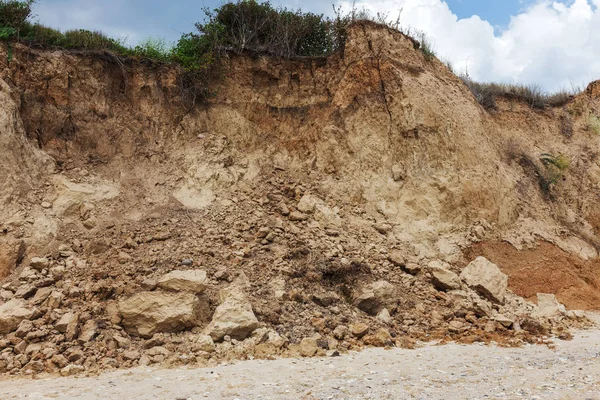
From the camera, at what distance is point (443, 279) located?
7953 millimetres

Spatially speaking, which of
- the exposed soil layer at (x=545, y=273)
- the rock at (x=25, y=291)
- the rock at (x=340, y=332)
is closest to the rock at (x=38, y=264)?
the rock at (x=25, y=291)

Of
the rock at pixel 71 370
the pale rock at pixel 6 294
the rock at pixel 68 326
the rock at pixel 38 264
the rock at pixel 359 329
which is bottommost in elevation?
the rock at pixel 71 370

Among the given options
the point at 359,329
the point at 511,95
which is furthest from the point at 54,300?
the point at 511,95

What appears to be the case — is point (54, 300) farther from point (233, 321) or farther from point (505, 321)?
point (505, 321)

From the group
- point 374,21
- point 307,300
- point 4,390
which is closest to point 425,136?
point 374,21

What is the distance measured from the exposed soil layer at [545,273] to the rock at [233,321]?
16.0 feet

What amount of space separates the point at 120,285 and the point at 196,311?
1.22 m

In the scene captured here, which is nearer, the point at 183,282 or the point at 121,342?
the point at 121,342

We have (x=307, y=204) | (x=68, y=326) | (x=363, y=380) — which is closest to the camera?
(x=363, y=380)

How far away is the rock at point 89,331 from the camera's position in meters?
5.67

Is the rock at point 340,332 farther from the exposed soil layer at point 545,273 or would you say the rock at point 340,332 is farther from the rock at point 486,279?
the exposed soil layer at point 545,273

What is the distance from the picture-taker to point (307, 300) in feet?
22.7

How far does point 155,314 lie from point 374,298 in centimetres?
321

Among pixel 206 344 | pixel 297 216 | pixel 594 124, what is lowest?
pixel 206 344
